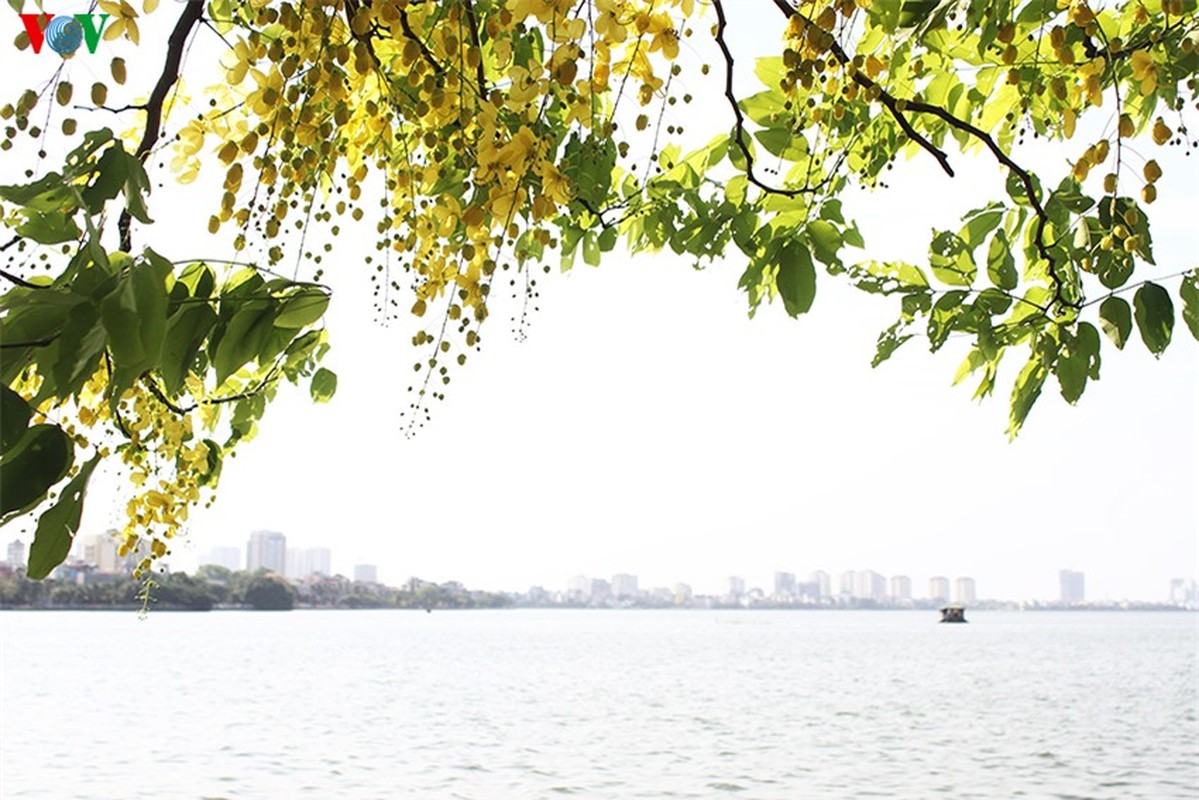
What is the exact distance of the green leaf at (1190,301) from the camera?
1758 millimetres

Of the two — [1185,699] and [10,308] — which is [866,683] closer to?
[1185,699]

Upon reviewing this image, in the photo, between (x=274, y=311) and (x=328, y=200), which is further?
(x=328, y=200)

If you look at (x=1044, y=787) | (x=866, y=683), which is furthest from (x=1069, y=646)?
(x=1044, y=787)

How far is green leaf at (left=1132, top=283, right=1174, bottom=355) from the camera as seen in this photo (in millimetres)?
1639

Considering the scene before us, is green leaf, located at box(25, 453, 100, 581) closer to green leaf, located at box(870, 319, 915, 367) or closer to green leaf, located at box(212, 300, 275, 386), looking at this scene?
green leaf, located at box(212, 300, 275, 386)

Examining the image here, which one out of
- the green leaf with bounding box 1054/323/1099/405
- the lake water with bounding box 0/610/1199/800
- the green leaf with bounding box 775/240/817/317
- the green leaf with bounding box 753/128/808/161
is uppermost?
the green leaf with bounding box 753/128/808/161

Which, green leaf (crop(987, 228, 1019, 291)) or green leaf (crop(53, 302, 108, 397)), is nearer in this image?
green leaf (crop(53, 302, 108, 397))

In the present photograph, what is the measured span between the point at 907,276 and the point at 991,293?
0.59 feet

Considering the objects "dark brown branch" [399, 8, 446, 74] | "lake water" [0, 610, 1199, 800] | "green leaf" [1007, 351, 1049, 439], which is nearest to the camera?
"dark brown branch" [399, 8, 446, 74]

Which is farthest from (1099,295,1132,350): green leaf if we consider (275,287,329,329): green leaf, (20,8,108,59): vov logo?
(20,8,108,59): vov logo

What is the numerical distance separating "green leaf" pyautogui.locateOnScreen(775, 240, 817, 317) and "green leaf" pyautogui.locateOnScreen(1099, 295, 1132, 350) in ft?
1.27

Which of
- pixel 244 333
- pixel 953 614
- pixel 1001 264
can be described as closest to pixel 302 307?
pixel 244 333

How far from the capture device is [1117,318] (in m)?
1.70

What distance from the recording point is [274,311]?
3.08ft
